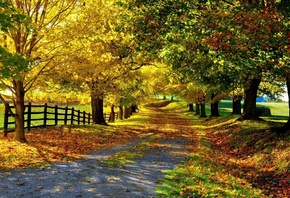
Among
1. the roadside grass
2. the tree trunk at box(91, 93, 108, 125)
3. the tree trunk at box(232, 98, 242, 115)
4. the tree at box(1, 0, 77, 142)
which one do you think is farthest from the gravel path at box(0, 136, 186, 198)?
the tree trunk at box(232, 98, 242, 115)

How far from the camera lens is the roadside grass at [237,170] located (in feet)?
33.3

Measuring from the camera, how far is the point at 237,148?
1912cm

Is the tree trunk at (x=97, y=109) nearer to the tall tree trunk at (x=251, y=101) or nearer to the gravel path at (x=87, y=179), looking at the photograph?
the tall tree trunk at (x=251, y=101)

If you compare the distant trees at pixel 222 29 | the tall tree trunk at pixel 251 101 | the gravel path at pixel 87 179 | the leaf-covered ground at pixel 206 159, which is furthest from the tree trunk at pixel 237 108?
the distant trees at pixel 222 29

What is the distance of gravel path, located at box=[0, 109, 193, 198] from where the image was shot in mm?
8945

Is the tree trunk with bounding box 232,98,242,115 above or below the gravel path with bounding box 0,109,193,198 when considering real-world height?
above

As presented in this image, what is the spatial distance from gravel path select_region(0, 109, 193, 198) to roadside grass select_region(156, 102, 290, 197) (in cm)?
59

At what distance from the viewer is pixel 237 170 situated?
46.1ft

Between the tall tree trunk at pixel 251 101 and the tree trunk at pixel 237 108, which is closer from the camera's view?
the tall tree trunk at pixel 251 101

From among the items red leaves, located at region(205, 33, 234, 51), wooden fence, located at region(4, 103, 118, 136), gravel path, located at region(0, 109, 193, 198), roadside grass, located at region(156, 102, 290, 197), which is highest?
red leaves, located at region(205, 33, 234, 51)

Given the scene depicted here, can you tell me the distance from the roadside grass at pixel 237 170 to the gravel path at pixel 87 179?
59 cm

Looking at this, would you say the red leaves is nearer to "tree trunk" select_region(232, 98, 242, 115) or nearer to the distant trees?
the distant trees

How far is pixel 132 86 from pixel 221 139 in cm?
1053

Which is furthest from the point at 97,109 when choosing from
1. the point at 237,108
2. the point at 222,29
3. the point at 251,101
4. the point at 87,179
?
the point at 222,29
